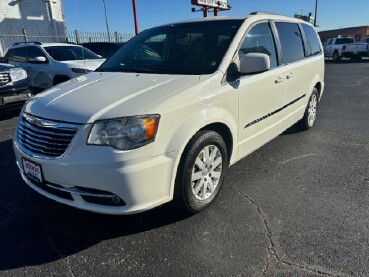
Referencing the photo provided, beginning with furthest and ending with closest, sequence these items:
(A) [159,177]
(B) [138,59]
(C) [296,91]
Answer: (C) [296,91]
(B) [138,59]
(A) [159,177]

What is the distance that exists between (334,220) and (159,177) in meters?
1.67

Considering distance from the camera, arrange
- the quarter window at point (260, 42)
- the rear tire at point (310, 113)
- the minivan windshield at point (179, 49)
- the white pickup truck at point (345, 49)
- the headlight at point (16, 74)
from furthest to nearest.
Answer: the white pickup truck at point (345, 49) → the headlight at point (16, 74) → the rear tire at point (310, 113) → the quarter window at point (260, 42) → the minivan windshield at point (179, 49)

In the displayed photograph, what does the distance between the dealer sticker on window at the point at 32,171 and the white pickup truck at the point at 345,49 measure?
84.3ft

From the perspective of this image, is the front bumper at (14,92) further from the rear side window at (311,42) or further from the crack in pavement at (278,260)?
the crack in pavement at (278,260)

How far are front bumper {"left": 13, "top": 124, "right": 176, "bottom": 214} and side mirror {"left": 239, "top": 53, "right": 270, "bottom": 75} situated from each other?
1261 mm

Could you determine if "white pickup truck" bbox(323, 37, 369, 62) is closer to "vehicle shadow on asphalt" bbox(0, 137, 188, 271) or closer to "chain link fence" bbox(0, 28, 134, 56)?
"chain link fence" bbox(0, 28, 134, 56)

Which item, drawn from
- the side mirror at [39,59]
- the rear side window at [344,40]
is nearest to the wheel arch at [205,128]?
the side mirror at [39,59]

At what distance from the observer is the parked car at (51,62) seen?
832cm

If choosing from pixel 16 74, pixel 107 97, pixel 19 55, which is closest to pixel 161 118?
pixel 107 97

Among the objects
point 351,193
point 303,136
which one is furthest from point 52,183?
point 303,136

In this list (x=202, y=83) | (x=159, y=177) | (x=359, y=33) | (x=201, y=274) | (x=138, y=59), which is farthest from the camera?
(x=359, y=33)

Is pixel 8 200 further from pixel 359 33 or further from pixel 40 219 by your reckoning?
pixel 359 33

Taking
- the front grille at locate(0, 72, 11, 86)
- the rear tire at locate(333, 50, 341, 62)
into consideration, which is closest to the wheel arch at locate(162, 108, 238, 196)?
the front grille at locate(0, 72, 11, 86)

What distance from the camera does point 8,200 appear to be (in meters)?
3.54
